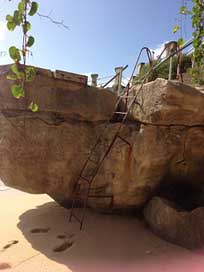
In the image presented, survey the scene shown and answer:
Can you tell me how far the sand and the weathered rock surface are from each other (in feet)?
0.44

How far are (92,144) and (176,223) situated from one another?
6.42 ft

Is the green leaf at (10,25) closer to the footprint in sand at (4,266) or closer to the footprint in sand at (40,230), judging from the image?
the footprint in sand at (4,266)

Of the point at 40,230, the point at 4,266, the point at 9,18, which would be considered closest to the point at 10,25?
the point at 9,18

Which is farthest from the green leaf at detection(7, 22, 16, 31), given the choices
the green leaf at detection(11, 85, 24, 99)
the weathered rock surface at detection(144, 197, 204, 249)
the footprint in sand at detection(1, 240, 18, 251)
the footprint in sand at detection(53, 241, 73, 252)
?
the footprint in sand at detection(1, 240, 18, 251)

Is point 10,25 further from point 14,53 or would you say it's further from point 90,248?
point 90,248

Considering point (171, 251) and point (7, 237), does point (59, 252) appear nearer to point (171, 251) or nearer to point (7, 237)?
point (7, 237)

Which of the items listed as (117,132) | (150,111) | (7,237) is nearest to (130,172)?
(117,132)

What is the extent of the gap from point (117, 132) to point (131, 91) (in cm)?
99

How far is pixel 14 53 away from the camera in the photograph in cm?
114

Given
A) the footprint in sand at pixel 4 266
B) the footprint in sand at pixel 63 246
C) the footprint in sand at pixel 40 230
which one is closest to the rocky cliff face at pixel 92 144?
the footprint in sand at pixel 40 230

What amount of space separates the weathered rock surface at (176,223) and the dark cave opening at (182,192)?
543mm

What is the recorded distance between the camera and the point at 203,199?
15.0 feet

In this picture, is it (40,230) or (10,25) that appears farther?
(40,230)

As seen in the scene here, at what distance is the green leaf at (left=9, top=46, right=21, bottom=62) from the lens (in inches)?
44.4
